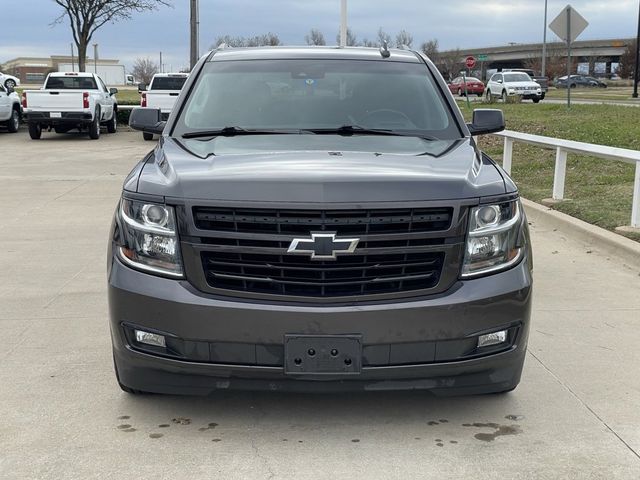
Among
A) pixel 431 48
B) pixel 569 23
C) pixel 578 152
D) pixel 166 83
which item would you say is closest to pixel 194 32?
pixel 166 83

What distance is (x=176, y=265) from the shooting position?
3.37 meters

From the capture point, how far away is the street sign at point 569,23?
17.0 m

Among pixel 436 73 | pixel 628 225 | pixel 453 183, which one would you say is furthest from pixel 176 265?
pixel 628 225

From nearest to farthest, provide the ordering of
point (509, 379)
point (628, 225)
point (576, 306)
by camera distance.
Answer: point (509, 379) < point (576, 306) < point (628, 225)

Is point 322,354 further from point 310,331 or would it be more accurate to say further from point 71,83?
point 71,83

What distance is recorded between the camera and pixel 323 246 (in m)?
3.26

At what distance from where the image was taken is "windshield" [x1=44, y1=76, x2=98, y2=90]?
22.8 m

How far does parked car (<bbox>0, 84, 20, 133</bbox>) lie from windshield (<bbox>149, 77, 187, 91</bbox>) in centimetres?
453

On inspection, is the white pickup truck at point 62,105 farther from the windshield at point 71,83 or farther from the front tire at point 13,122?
the front tire at point 13,122

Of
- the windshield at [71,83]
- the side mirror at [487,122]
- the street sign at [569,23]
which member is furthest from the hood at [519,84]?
the side mirror at [487,122]

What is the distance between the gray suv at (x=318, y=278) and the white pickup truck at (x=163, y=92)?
57.9 feet

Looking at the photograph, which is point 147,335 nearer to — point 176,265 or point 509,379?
point 176,265

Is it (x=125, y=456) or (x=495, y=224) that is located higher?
(x=495, y=224)

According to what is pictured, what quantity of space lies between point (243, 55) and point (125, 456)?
9.67 ft
